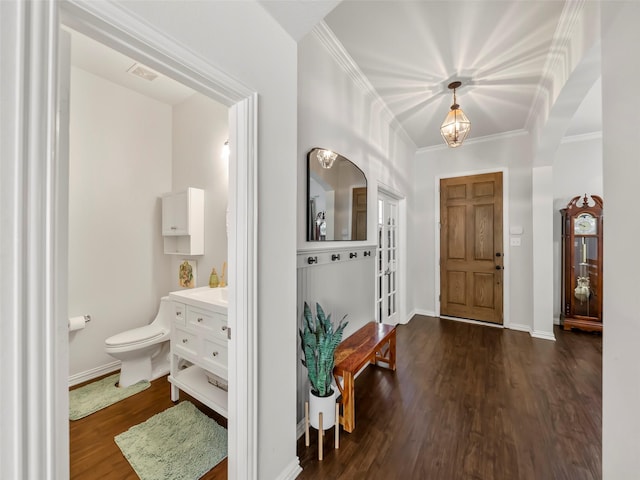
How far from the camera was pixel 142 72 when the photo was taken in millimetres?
2482

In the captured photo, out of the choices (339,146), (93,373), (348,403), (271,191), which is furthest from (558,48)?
(93,373)

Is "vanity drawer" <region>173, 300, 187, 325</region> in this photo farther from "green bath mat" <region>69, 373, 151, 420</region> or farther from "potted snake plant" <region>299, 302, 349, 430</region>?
"potted snake plant" <region>299, 302, 349, 430</region>

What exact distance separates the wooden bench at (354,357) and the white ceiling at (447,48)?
2033 millimetres

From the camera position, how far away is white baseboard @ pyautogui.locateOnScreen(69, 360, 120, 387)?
2.42m

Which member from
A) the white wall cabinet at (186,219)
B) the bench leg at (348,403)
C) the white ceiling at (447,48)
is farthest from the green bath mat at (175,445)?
the white ceiling at (447,48)

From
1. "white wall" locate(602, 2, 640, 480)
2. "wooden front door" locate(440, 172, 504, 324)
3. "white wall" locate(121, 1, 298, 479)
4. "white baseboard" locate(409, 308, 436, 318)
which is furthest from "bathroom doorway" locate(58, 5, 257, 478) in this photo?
"wooden front door" locate(440, 172, 504, 324)

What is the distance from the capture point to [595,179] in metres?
3.81

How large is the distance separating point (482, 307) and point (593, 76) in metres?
3.04

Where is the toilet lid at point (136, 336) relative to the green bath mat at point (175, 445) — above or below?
above

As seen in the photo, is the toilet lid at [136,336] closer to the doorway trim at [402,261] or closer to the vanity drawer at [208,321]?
the vanity drawer at [208,321]

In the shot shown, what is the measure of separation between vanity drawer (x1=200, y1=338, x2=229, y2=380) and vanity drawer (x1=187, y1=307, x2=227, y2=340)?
0.07 m

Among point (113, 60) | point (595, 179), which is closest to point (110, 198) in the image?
point (113, 60)

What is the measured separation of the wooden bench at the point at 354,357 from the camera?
70.2 inches

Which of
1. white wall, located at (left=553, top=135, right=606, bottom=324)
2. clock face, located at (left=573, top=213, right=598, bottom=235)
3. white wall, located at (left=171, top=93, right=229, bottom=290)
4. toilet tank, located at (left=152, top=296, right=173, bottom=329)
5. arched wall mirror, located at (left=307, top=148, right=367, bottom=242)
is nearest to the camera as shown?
arched wall mirror, located at (left=307, top=148, right=367, bottom=242)
